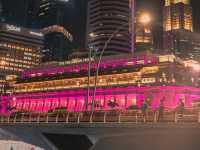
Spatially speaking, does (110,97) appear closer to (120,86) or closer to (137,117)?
(120,86)

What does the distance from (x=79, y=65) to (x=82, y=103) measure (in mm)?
36695

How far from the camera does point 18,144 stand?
7081 cm

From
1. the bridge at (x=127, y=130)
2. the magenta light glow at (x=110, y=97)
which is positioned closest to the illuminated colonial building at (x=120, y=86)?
the magenta light glow at (x=110, y=97)

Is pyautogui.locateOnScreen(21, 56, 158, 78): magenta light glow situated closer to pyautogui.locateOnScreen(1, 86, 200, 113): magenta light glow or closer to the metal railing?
pyautogui.locateOnScreen(1, 86, 200, 113): magenta light glow

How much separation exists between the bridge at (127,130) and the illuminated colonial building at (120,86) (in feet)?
139

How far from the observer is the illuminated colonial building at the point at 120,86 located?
98394 millimetres

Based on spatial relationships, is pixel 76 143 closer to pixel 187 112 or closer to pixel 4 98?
pixel 187 112

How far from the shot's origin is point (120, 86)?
109938 mm

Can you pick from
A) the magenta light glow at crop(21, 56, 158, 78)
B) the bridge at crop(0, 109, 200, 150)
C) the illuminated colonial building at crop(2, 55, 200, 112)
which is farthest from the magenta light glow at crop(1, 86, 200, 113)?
the bridge at crop(0, 109, 200, 150)

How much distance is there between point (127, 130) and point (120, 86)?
80.6 m

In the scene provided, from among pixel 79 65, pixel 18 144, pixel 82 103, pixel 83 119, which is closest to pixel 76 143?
pixel 83 119

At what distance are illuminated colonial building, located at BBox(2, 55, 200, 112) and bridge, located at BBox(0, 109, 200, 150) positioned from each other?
42368mm

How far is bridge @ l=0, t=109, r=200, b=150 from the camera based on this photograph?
1041 inches

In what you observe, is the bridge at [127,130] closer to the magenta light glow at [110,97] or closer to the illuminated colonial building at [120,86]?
the magenta light glow at [110,97]
